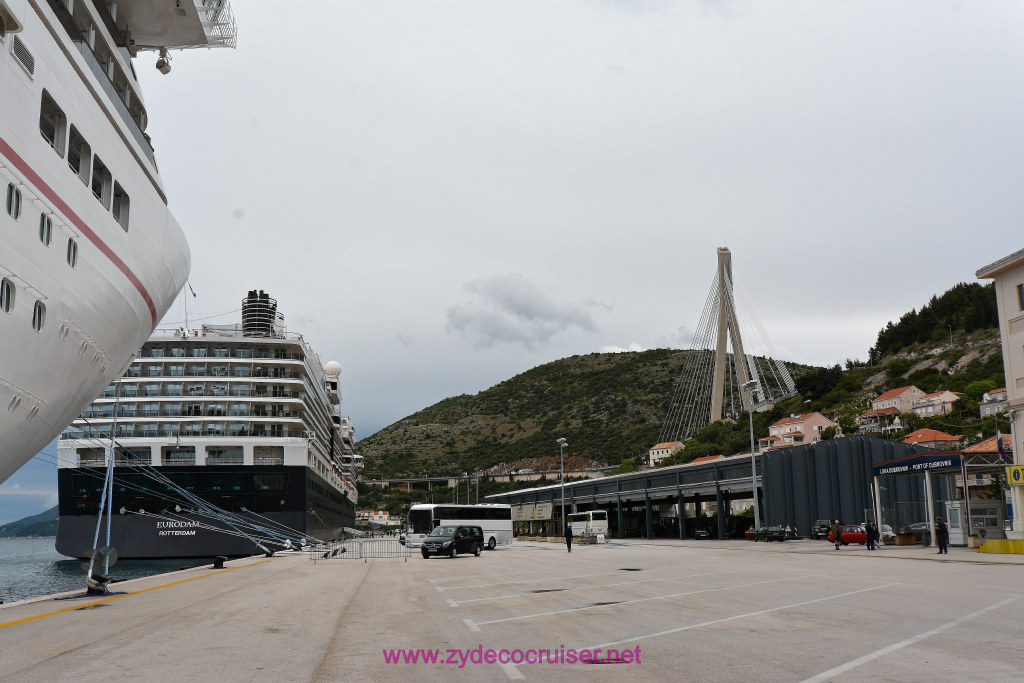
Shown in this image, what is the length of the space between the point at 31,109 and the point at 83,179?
2.16 metres

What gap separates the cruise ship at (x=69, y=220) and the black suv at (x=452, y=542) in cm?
1703

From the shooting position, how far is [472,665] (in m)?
7.88

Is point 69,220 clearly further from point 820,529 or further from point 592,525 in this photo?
point 592,525

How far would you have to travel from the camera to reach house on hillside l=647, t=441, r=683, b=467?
130875 mm

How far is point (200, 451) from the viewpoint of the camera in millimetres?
49312

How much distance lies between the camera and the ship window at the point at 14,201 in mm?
12406

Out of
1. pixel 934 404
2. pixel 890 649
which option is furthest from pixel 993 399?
pixel 890 649

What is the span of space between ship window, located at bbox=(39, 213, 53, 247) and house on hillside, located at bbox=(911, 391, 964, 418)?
10835 centimetres

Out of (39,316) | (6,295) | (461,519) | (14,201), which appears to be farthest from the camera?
(461,519)

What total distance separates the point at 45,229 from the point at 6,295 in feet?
5.56

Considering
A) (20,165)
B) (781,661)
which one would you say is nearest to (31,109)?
(20,165)

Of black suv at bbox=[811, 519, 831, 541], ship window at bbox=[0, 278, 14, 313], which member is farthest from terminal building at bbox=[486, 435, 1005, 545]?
ship window at bbox=[0, 278, 14, 313]

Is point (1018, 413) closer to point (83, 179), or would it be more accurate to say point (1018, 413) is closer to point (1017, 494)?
point (1017, 494)

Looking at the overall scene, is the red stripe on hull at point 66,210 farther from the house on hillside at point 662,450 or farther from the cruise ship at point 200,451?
the house on hillside at point 662,450
